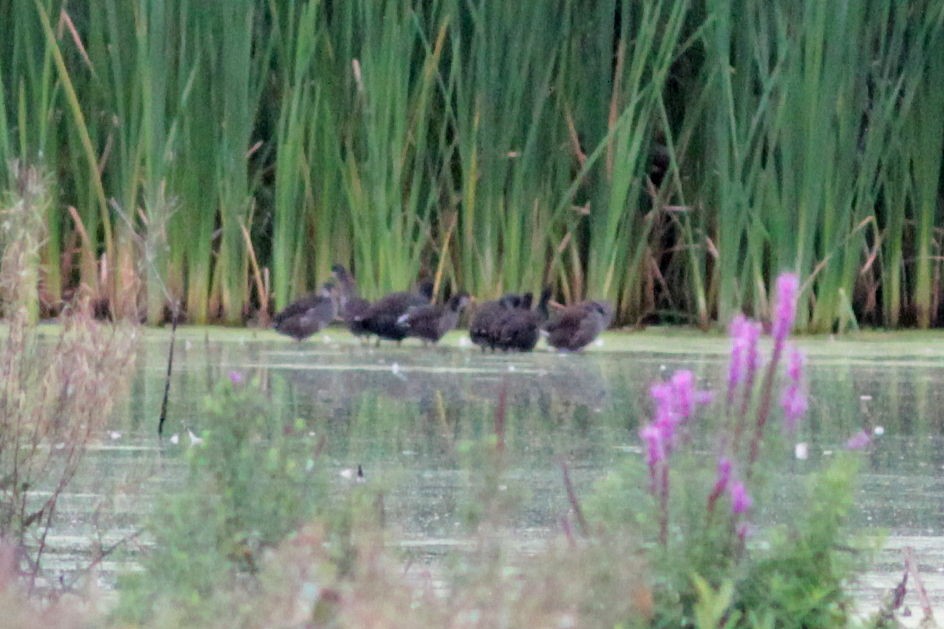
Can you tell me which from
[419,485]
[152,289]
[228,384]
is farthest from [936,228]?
[228,384]

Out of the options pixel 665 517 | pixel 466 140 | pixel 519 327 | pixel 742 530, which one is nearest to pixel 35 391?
pixel 665 517

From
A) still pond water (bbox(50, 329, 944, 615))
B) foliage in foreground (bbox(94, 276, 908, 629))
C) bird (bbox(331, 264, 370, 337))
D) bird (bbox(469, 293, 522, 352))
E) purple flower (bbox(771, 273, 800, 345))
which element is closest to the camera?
foliage in foreground (bbox(94, 276, 908, 629))

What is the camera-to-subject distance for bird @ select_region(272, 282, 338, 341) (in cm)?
980

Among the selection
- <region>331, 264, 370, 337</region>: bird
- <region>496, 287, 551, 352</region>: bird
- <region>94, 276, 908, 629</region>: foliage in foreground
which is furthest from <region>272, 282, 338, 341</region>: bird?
<region>94, 276, 908, 629</region>: foliage in foreground

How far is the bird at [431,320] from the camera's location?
9711 mm

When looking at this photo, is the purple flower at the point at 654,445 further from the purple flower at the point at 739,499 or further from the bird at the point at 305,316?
the bird at the point at 305,316

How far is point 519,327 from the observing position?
31.5ft

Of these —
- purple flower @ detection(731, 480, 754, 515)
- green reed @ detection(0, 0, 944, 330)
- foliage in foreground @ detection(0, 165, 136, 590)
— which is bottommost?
green reed @ detection(0, 0, 944, 330)

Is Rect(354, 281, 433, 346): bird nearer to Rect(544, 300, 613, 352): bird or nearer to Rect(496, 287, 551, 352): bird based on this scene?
Rect(496, 287, 551, 352): bird

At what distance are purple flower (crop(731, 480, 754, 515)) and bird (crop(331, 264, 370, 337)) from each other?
659 centimetres

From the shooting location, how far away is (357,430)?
6609 mm

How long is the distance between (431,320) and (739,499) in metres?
6.53

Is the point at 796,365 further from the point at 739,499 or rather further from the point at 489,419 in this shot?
the point at 489,419

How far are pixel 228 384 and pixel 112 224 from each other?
7.23 m
